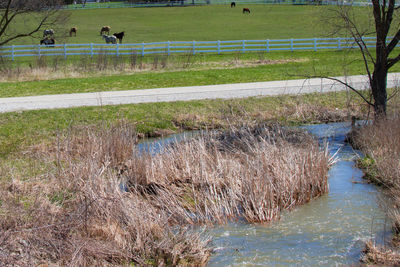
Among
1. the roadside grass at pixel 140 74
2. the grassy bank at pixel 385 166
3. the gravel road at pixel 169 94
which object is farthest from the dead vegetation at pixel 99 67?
the grassy bank at pixel 385 166

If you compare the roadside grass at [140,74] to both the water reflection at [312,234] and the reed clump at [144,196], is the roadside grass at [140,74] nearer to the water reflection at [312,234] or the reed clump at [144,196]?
the reed clump at [144,196]

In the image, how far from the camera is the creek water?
736 cm

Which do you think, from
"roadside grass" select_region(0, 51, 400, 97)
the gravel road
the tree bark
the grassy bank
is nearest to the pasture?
"roadside grass" select_region(0, 51, 400, 97)

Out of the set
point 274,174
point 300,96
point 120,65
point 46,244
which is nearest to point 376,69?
point 300,96

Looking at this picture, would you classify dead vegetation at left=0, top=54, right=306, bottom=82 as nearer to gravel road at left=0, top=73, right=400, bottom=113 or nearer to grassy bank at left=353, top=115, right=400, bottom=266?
gravel road at left=0, top=73, right=400, bottom=113

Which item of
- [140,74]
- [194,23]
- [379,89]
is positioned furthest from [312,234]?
[194,23]

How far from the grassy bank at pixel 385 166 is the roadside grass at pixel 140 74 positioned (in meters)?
4.47

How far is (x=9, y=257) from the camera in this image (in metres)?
6.08

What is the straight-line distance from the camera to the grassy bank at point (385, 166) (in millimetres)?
7039

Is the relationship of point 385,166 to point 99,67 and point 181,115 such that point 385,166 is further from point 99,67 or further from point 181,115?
point 99,67

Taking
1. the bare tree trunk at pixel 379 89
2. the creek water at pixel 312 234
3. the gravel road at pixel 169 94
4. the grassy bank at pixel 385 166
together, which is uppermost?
the bare tree trunk at pixel 379 89

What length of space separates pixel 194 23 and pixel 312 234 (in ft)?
180

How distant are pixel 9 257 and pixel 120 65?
19928mm

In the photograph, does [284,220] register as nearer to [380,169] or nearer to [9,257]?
[380,169]
